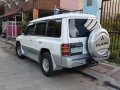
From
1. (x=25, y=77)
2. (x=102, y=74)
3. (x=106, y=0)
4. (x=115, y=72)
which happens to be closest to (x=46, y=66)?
(x=25, y=77)

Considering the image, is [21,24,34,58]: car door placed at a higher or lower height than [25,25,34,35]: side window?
lower

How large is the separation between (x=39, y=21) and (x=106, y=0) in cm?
308

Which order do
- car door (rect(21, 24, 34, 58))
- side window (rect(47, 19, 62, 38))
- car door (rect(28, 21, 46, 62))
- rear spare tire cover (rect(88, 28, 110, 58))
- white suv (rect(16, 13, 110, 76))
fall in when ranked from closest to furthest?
1. white suv (rect(16, 13, 110, 76))
2. rear spare tire cover (rect(88, 28, 110, 58))
3. side window (rect(47, 19, 62, 38))
4. car door (rect(28, 21, 46, 62))
5. car door (rect(21, 24, 34, 58))

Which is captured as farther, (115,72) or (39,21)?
(39,21)

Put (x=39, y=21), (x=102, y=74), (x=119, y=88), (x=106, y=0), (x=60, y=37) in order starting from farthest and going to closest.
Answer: (x=106, y=0)
(x=39, y=21)
(x=102, y=74)
(x=60, y=37)
(x=119, y=88)

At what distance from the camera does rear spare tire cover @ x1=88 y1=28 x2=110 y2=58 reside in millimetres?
6348

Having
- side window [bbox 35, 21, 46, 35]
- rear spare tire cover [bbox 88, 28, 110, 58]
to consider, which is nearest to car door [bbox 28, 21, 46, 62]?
side window [bbox 35, 21, 46, 35]

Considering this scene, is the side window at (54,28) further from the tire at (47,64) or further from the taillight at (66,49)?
the tire at (47,64)

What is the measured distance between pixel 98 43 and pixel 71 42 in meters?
0.85

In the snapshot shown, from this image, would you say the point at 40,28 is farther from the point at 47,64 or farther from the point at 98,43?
the point at 98,43

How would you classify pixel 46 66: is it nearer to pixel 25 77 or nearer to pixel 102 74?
pixel 25 77

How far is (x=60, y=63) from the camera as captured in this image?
6.38 m

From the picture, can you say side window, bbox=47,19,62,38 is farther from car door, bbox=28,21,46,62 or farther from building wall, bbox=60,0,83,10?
building wall, bbox=60,0,83,10

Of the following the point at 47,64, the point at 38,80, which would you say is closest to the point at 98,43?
the point at 47,64
